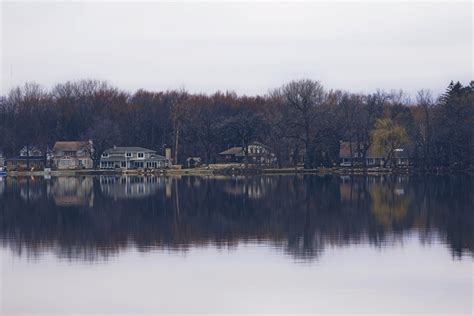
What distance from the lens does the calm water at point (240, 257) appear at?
16953mm

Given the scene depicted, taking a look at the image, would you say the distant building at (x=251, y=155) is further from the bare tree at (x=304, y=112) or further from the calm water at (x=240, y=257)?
the calm water at (x=240, y=257)

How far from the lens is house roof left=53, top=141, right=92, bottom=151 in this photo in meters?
102

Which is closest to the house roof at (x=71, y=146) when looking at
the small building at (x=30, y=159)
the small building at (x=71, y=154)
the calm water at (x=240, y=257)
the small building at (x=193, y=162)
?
the small building at (x=71, y=154)

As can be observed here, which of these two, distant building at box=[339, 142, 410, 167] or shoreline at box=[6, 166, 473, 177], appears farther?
distant building at box=[339, 142, 410, 167]

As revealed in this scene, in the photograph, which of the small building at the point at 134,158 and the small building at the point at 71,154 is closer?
the small building at the point at 134,158

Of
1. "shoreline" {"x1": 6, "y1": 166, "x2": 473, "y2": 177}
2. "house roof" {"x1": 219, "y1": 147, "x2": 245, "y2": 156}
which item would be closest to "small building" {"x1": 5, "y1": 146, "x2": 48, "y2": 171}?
"shoreline" {"x1": 6, "y1": 166, "x2": 473, "y2": 177}

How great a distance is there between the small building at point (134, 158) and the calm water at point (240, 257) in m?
60.1

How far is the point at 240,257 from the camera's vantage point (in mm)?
22578

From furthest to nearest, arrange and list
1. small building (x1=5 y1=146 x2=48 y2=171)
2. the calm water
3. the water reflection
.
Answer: small building (x1=5 y1=146 x2=48 y2=171)
the water reflection
the calm water

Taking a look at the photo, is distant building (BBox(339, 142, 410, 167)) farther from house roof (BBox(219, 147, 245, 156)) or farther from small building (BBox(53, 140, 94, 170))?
small building (BBox(53, 140, 94, 170))

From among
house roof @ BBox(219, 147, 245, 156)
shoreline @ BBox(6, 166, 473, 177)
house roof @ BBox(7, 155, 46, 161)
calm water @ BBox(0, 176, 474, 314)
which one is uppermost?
house roof @ BBox(219, 147, 245, 156)

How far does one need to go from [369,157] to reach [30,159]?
45.1 meters

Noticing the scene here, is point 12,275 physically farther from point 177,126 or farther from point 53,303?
point 177,126

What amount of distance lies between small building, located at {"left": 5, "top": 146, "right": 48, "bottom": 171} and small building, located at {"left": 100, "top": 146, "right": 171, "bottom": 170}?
360 inches
